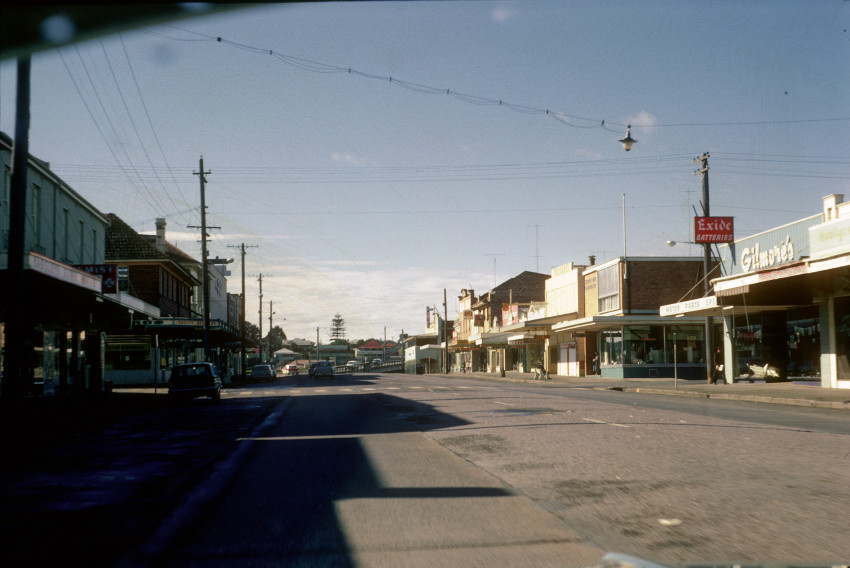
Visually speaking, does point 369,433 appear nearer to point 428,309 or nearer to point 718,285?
point 718,285

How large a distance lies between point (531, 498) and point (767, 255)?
25.7 m

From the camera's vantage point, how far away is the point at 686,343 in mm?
45906

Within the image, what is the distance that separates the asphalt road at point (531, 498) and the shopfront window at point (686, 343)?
32675 mm

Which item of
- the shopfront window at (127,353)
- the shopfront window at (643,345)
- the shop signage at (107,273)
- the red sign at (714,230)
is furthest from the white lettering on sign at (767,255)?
the shopfront window at (127,353)

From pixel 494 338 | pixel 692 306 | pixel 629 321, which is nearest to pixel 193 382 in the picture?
pixel 692 306

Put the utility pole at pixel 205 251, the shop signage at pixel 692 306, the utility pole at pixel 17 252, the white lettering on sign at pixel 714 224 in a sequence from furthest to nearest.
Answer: the utility pole at pixel 205 251, the white lettering on sign at pixel 714 224, the shop signage at pixel 692 306, the utility pole at pixel 17 252

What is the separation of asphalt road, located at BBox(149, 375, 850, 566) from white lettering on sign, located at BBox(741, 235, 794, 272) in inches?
627

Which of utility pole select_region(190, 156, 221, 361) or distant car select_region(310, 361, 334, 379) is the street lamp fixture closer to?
utility pole select_region(190, 156, 221, 361)

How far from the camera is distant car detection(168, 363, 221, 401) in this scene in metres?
27.5

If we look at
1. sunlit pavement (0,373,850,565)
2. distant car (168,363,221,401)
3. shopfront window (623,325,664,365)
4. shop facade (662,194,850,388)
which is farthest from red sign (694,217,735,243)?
distant car (168,363,221,401)

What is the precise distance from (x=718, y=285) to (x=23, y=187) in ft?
72.5

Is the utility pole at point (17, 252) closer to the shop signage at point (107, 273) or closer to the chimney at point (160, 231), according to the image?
the shop signage at point (107, 273)

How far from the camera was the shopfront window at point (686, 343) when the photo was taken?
4572cm

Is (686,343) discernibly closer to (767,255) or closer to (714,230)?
(714,230)
